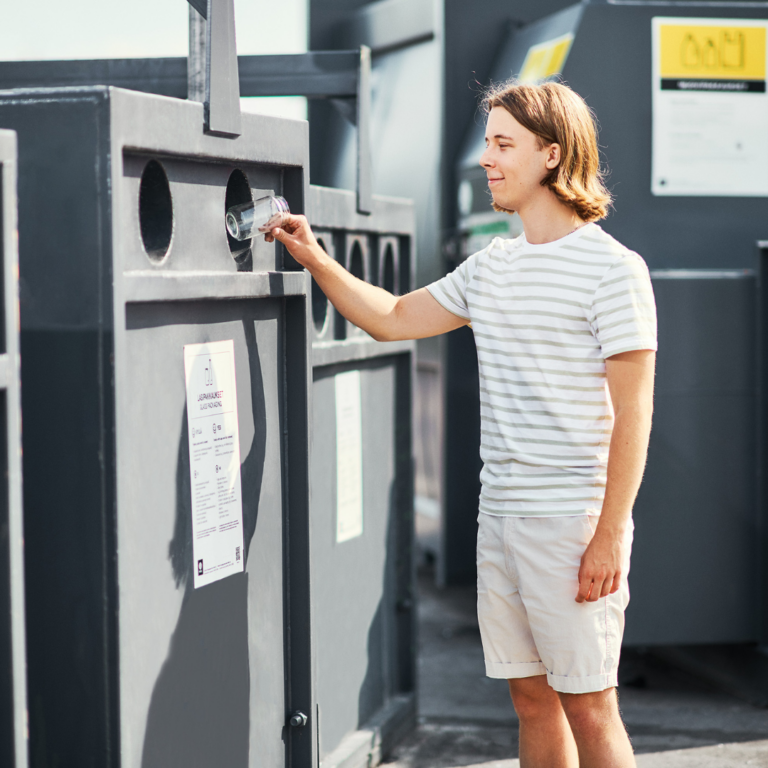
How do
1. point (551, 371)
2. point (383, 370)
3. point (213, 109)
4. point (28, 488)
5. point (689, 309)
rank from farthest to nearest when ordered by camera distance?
1. point (689, 309)
2. point (383, 370)
3. point (551, 371)
4. point (213, 109)
5. point (28, 488)

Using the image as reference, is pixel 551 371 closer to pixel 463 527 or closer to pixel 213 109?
pixel 213 109

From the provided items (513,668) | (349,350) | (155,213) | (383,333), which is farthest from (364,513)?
(155,213)

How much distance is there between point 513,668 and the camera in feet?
7.19

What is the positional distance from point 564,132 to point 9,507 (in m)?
1.29

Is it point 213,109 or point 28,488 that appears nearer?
point 28,488

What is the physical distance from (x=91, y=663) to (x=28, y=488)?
300 millimetres

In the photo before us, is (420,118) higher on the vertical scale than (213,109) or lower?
higher

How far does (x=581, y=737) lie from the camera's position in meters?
2.11

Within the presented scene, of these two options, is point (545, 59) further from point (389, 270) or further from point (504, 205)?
point (504, 205)

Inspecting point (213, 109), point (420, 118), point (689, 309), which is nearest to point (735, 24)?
point (689, 309)

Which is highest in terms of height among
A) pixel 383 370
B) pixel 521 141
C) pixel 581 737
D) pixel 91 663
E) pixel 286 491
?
pixel 521 141

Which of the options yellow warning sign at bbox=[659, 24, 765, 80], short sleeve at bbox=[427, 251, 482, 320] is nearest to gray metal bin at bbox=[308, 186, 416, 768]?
short sleeve at bbox=[427, 251, 482, 320]

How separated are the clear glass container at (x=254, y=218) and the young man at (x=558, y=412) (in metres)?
0.04

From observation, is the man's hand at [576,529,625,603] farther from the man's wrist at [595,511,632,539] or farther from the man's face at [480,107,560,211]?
the man's face at [480,107,560,211]
